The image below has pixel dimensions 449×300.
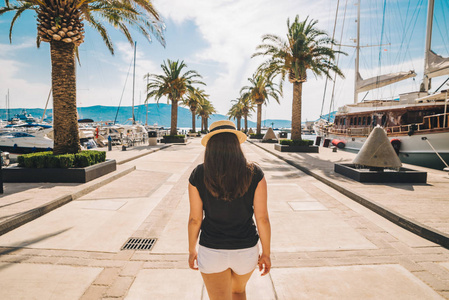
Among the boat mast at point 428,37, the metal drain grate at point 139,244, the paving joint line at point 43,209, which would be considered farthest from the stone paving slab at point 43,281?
the boat mast at point 428,37

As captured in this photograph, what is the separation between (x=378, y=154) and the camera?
8133 mm

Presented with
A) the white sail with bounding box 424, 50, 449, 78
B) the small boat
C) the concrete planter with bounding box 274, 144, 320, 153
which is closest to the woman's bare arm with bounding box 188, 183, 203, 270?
the concrete planter with bounding box 274, 144, 320, 153

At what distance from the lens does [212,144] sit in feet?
6.20

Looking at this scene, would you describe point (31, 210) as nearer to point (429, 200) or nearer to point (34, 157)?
point (34, 157)

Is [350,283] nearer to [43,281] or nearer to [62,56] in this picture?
[43,281]

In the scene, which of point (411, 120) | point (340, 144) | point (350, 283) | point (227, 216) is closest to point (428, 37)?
point (411, 120)

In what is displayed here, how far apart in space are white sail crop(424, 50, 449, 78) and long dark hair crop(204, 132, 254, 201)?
63.8ft

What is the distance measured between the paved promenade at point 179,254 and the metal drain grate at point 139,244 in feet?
0.34

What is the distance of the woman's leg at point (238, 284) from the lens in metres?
1.79

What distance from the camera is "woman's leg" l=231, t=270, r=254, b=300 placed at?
179cm

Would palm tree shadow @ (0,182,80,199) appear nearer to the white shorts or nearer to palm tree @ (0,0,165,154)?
palm tree @ (0,0,165,154)

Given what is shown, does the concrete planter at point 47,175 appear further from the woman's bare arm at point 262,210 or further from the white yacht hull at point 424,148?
the white yacht hull at point 424,148

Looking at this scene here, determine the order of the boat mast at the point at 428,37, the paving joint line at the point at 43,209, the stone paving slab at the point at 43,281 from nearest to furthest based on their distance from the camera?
the stone paving slab at the point at 43,281
the paving joint line at the point at 43,209
the boat mast at the point at 428,37

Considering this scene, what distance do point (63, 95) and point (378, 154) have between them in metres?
10.6
